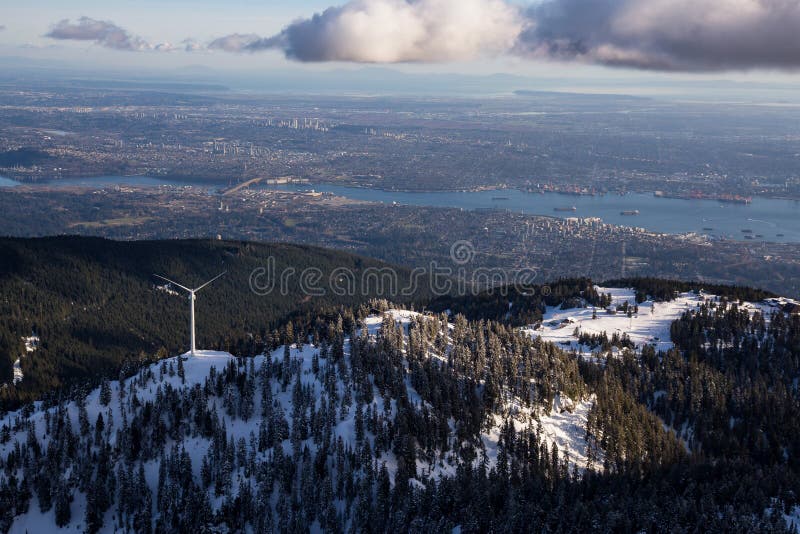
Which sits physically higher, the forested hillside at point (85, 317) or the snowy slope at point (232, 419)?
the snowy slope at point (232, 419)

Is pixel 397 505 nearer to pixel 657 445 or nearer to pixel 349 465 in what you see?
pixel 349 465

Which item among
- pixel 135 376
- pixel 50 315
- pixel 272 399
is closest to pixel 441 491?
pixel 272 399

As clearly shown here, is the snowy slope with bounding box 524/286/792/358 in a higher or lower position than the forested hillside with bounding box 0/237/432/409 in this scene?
higher

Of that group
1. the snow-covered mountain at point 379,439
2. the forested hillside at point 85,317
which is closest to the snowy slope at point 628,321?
the snow-covered mountain at point 379,439

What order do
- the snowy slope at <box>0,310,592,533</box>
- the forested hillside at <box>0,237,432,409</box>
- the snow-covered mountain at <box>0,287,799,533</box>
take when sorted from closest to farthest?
1. the snow-covered mountain at <box>0,287,799,533</box>
2. the snowy slope at <box>0,310,592,533</box>
3. the forested hillside at <box>0,237,432,409</box>

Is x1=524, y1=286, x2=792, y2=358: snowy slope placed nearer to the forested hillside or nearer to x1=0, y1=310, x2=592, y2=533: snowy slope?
x1=0, y1=310, x2=592, y2=533: snowy slope

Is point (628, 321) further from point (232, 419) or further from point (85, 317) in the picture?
point (85, 317)

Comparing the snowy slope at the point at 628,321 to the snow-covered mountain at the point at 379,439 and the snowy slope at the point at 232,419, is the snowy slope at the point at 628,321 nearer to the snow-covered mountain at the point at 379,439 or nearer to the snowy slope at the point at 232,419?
the snow-covered mountain at the point at 379,439

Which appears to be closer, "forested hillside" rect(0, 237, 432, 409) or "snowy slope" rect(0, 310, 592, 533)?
"snowy slope" rect(0, 310, 592, 533)

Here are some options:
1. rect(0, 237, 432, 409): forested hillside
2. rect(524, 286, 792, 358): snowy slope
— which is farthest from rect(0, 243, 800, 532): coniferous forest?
rect(0, 237, 432, 409): forested hillside

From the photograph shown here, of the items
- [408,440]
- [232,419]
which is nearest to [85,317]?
[232,419]

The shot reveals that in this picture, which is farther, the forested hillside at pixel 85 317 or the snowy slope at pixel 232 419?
the forested hillside at pixel 85 317

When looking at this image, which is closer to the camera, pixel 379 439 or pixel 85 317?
pixel 379 439
